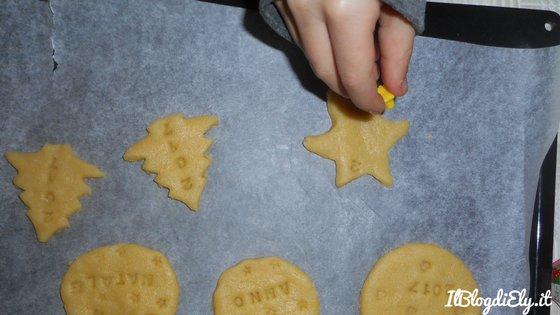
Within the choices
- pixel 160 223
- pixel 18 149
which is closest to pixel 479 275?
pixel 160 223

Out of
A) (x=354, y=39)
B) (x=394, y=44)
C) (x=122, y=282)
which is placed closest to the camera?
(x=354, y=39)

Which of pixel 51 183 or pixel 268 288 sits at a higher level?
pixel 51 183

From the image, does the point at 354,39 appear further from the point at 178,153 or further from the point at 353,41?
the point at 178,153

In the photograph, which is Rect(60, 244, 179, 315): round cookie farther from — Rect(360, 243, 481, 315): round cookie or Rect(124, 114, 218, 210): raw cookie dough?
Rect(360, 243, 481, 315): round cookie

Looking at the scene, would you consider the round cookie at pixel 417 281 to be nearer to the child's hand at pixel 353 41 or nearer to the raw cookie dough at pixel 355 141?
the raw cookie dough at pixel 355 141

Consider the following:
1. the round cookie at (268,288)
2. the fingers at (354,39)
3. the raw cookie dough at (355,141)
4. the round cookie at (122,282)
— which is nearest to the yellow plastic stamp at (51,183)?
the round cookie at (122,282)

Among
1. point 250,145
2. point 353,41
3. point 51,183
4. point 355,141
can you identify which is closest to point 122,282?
point 51,183
